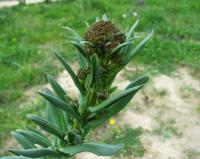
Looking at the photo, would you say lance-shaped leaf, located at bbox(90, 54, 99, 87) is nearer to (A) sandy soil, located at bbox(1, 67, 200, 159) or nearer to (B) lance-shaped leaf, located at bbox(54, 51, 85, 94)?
(B) lance-shaped leaf, located at bbox(54, 51, 85, 94)

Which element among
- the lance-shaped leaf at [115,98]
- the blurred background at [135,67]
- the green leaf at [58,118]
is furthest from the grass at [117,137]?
the lance-shaped leaf at [115,98]

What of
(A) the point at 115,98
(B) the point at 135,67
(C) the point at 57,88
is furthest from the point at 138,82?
(B) the point at 135,67

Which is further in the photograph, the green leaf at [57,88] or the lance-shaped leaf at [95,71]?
the green leaf at [57,88]

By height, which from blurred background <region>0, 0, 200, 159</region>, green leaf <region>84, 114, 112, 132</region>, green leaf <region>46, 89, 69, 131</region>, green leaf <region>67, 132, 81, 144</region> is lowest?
green leaf <region>67, 132, 81, 144</region>

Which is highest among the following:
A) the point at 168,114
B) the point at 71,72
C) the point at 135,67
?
the point at 135,67

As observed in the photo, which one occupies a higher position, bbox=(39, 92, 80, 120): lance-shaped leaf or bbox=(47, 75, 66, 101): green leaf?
bbox=(47, 75, 66, 101): green leaf

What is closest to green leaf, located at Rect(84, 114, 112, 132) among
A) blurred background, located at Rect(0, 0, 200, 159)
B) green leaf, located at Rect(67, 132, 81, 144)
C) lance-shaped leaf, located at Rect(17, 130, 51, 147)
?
green leaf, located at Rect(67, 132, 81, 144)

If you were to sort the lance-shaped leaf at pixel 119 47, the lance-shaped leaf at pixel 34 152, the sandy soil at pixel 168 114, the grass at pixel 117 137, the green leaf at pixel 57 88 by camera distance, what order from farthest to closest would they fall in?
1. the sandy soil at pixel 168 114
2. the grass at pixel 117 137
3. the green leaf at pixel 57 88
4. the lance-shaped leaf at pixel 34 152
5. the lance-shaped leaf at pixel 119 47

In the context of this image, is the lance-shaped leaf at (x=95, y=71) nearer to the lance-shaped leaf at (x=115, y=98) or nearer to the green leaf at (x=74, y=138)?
the lance-shaped leaf at (x=115, y=98)

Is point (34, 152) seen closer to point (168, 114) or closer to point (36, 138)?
point (36, 138)
